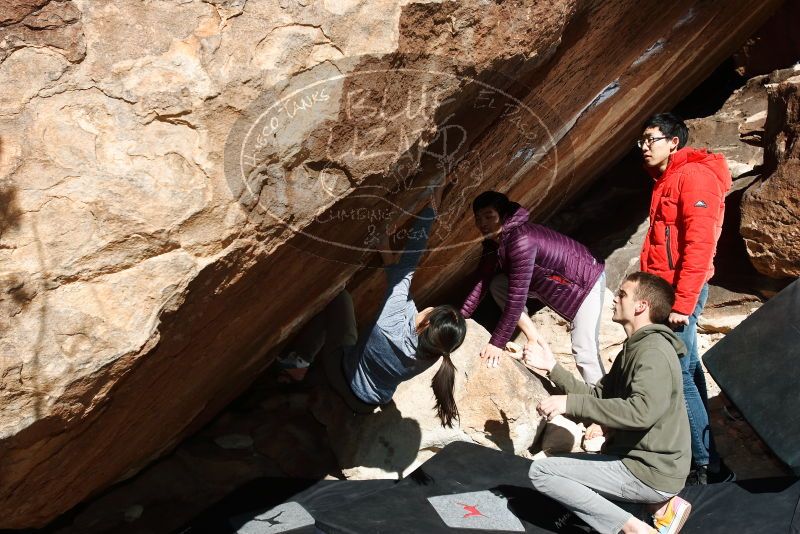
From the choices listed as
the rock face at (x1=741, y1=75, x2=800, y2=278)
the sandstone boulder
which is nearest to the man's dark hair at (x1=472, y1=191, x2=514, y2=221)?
the sandstone boulder

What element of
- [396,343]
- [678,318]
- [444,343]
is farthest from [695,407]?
[396,343]

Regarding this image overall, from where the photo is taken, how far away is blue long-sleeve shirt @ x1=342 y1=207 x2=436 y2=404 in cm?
330

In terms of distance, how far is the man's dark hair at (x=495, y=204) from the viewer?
333 cm

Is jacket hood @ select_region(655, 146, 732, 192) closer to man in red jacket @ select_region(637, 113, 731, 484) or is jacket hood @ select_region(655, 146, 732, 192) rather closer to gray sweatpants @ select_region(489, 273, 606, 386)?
man in red jacket @ select_region(637, 113, 731, 484)

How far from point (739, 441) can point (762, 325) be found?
2.39 ft

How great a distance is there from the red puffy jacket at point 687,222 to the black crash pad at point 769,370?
392 mm

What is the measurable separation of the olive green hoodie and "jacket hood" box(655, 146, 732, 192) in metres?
0.87

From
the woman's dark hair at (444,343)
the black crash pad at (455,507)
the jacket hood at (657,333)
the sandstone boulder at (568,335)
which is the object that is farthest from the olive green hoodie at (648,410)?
the sandstone boulder at (568,335)

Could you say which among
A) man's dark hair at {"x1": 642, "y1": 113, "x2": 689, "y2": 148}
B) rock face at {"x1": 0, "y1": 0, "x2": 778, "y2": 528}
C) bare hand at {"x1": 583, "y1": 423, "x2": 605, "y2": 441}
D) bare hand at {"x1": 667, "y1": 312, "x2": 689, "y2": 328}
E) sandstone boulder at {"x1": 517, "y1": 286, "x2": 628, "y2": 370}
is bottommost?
sandstone boulder at {"x1": 517, "y1": 286, "x2": 628, "y2": 370}

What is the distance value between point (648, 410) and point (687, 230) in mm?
903

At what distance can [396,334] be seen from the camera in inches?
132

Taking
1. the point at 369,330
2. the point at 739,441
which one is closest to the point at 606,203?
the point at 739,441

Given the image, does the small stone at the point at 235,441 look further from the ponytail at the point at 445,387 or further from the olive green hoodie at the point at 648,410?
the olive green hoodie at the point at 648,410

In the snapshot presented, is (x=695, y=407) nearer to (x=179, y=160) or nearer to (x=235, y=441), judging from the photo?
(x=235, y=441)
